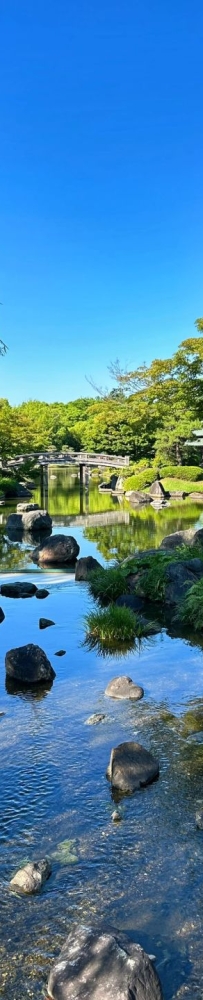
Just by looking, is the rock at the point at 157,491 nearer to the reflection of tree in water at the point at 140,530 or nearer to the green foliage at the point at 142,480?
the green foliage at the point at 142,480

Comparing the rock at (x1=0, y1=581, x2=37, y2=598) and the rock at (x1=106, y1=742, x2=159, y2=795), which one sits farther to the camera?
the rock at (x1=0, y1=581, x2=37, y2=598)

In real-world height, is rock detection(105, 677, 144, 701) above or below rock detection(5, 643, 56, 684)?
below

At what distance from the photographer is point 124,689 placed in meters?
7.09

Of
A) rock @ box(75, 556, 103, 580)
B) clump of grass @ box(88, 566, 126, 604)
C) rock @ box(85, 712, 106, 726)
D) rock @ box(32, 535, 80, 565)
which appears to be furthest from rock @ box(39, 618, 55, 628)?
rock @ box(32, 535, 80, 565)

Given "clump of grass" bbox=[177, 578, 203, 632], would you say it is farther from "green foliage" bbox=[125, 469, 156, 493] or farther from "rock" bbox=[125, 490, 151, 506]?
"green foliage" bbox=[125, 469, 156, 493]

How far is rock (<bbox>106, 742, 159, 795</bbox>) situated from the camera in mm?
5109

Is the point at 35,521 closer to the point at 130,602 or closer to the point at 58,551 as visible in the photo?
the point at 58,551

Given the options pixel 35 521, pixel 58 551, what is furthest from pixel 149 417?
Result: pixel 58 551

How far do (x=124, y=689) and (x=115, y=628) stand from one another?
2.46 meters

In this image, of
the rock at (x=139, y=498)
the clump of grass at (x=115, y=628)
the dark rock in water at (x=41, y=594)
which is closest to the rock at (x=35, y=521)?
the rock at (x=139, y=498)

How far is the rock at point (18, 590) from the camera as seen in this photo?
1255 centimetres

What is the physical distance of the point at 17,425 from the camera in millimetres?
39875

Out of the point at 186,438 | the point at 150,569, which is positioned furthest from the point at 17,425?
the point at 150,569

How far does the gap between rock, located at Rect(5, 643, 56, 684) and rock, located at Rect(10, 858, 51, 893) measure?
352cm
